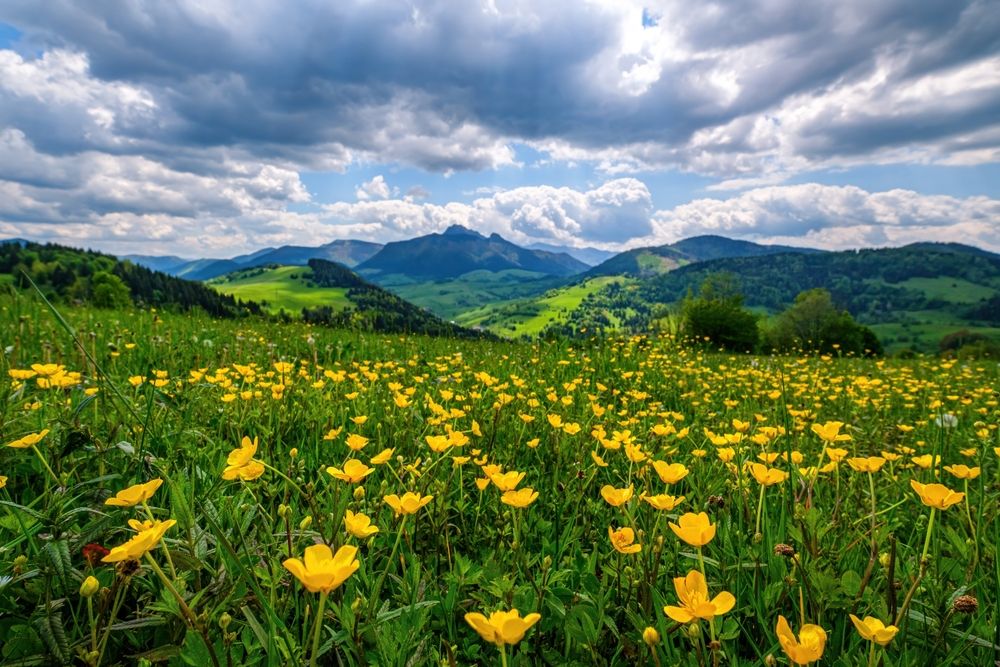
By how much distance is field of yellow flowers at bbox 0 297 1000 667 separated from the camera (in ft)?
4.31

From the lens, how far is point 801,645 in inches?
38.5

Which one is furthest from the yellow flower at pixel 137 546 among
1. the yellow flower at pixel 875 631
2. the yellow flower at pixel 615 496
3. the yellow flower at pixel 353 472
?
the yellow flower at pixel 875 631

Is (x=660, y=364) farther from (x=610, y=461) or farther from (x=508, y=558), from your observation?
(x=508, y=558)

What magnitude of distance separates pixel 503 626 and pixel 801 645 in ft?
1.93

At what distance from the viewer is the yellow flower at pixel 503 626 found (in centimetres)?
91

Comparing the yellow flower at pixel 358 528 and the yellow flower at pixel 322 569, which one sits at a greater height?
the yellow flower at pixel 322 569

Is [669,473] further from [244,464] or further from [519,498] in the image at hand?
[244,464]

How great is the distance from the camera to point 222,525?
2.09 meters

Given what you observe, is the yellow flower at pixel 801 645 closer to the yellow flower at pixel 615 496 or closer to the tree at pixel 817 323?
the yellow flower at pixel 615 496

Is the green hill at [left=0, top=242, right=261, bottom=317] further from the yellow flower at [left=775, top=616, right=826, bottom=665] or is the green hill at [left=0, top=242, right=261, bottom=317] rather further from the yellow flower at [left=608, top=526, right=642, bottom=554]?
the yellow flower at [left=775, top=616, right=826, bottom=665]

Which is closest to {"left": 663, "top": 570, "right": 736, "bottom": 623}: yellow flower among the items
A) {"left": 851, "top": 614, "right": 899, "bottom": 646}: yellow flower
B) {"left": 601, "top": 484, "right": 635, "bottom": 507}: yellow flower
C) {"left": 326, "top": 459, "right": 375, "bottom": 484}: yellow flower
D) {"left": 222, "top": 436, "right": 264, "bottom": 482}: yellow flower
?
{"left": 851, "top": 614, "right": 899, "bottom": 646}: yellow flower

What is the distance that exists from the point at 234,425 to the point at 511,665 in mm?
2600

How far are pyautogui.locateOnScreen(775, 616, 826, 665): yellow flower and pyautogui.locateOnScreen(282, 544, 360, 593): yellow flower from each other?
807mm

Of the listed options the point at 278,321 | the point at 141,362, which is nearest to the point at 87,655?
the point at 141,362
